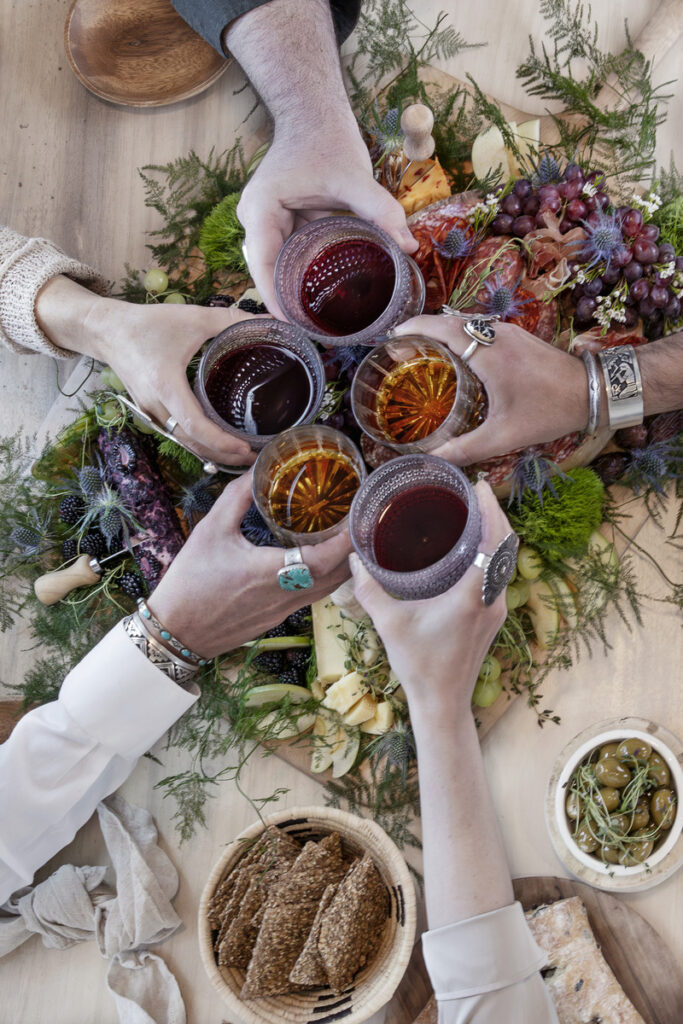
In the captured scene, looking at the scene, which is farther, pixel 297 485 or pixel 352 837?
pixel 352 837

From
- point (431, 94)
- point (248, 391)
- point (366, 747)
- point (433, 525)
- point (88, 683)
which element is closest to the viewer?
point (433, 525)

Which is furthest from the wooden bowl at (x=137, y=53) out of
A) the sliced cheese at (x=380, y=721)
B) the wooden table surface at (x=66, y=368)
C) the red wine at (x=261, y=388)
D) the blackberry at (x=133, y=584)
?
the sliced cheese at (x=380, y=721)

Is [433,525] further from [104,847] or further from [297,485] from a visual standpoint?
[104,847]

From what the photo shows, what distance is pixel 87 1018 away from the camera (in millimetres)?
1773

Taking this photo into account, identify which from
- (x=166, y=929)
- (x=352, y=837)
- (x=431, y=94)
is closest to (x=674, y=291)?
(x=431, y=94)

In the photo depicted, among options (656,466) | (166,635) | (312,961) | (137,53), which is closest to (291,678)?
(166,635)

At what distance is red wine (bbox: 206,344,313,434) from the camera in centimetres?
147

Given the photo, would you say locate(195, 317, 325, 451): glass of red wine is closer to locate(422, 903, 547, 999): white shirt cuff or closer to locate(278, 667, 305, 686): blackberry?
locate(278, 667, 305, 686): blackberry

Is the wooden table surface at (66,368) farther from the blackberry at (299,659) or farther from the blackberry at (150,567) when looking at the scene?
the blackberry at (150,567)

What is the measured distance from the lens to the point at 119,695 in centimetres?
158

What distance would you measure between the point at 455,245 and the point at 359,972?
4.49 ft

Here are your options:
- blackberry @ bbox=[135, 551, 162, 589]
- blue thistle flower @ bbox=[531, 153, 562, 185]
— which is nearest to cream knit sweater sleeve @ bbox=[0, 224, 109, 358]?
blackberry @ bbox=[135, 551, 162, 589]

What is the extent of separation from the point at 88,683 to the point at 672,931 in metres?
1.19

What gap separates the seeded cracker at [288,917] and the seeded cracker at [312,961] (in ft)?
0.08
